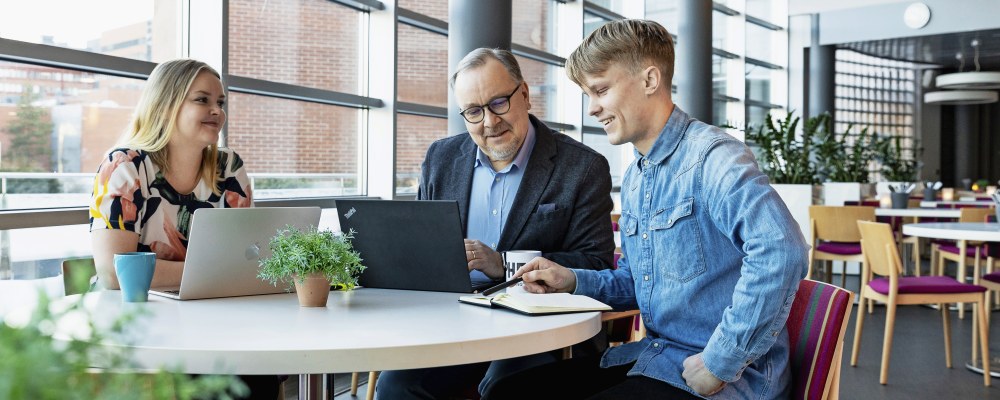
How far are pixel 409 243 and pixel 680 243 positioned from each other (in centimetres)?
59

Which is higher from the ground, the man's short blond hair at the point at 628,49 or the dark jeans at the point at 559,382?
the man's short blond hair at the point at 628,49

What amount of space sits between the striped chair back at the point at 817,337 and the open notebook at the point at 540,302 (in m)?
0.37

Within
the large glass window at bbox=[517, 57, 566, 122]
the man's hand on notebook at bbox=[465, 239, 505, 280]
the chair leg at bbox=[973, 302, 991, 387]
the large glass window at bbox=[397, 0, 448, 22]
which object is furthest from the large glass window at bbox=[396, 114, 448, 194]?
the man's hand on notebook at bbox=[465, 239, 505, 280]

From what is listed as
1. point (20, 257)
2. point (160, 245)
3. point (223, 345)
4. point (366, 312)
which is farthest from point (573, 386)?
point (20, 257)

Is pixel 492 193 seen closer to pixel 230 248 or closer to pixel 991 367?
pixel 230 248

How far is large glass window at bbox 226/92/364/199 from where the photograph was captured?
15.4 feet

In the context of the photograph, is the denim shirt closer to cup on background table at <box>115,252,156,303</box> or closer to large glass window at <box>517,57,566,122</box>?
cup on background table at <box>115,252,156,303</box>

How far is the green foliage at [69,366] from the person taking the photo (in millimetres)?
354

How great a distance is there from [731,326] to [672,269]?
21 cm

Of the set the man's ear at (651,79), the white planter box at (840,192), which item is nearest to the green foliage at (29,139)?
the man's ear at (651,79)

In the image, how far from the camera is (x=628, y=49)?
161cm

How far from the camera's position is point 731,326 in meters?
1.40

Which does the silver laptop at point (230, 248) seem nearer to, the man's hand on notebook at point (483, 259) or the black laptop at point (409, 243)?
the black laptop at point (409, 243)

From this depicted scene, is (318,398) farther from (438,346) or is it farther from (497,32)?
(497,32)
